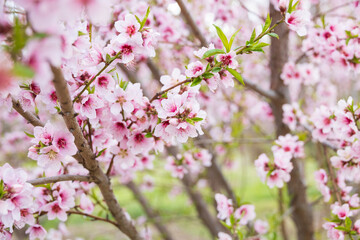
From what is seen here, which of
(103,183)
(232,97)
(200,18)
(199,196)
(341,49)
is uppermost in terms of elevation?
(200,18)

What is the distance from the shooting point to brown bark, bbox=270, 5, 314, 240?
2.94 meters

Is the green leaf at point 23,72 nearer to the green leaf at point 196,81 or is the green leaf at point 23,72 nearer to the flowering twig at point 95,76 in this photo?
the flowering twig at point 95,76

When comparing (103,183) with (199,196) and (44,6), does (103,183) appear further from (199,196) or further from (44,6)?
(199,196)

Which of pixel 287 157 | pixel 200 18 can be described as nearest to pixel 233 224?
pixel 287 157

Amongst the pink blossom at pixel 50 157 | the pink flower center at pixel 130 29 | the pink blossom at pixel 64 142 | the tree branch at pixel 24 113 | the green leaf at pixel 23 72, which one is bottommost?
the green leaf at pixel 23 72

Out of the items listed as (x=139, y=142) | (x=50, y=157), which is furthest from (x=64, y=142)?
(x=139, y=142)

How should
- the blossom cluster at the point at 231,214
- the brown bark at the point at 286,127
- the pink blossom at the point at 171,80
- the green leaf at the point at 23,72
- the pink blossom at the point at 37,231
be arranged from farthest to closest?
1. the brown bark at the point at 286,127
2. the blossom cluster at the point at 231,214
3. the pink blossom at the point at 37,231
4. the pink blossom at the point at 171,80
5. the green leaf at the point at 23,72

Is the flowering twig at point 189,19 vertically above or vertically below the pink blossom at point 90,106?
above

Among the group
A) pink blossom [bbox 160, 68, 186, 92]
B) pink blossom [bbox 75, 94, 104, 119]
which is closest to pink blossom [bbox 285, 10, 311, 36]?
pink blossom [bbox 160, 68, 186, 92]

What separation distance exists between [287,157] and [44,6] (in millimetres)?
1743

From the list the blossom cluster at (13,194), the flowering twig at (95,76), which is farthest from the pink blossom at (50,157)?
the flowering twig at (95,76)

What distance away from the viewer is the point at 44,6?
0.75m

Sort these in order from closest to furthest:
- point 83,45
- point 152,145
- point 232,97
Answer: point 83,45, point 152,145, point 232,97

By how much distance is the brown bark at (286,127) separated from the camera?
2.94 m
